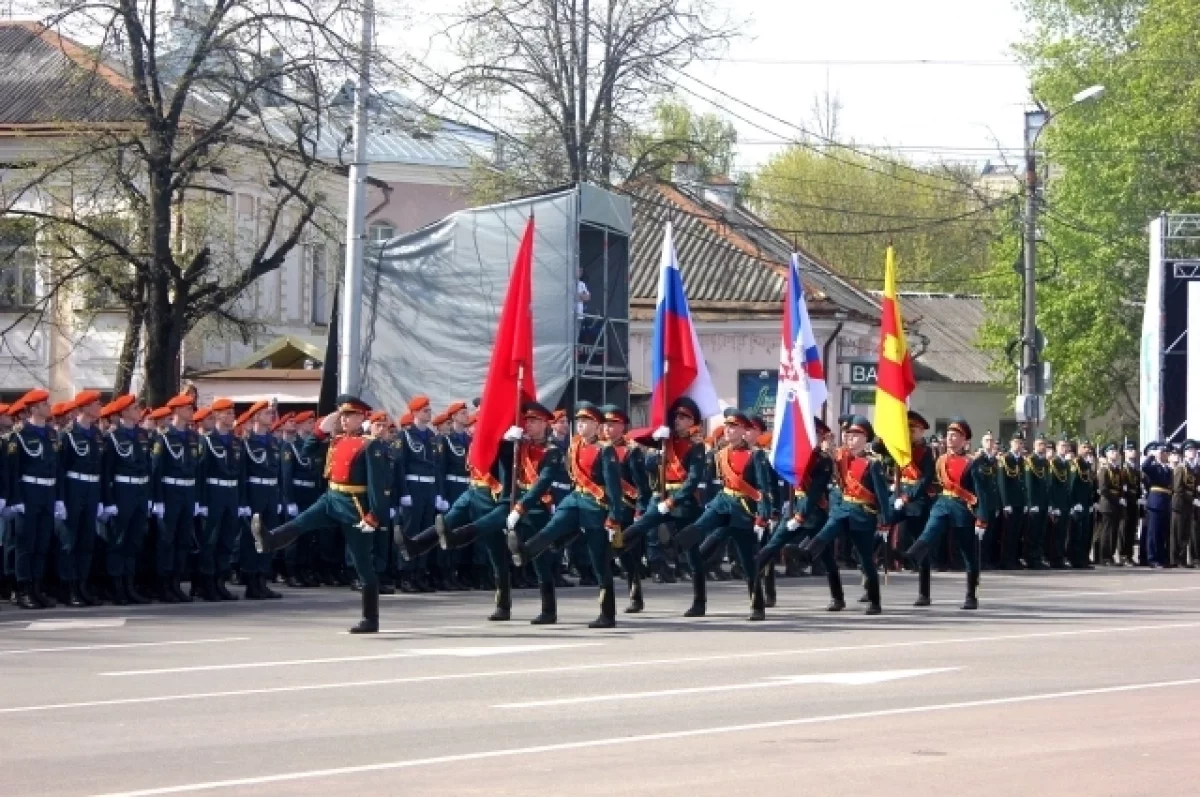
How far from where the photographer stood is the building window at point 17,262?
95.2 ft

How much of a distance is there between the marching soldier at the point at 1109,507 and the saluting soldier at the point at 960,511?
1193cm

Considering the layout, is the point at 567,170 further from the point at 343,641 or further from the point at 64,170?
the point at 343,641

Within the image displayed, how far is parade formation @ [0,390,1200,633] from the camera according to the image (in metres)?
17.9

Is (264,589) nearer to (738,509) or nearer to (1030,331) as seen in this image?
(738,509)

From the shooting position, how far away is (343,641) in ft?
53.2

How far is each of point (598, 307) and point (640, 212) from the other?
73.3 ft

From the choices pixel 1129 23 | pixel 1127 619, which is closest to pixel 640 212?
pixel 1129 23

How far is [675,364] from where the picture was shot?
20.4 meters

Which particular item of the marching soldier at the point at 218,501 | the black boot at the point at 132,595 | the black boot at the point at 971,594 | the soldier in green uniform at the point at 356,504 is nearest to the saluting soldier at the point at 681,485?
the soldier in green uniform at the point at 356,504

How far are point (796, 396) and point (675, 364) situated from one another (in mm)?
1179

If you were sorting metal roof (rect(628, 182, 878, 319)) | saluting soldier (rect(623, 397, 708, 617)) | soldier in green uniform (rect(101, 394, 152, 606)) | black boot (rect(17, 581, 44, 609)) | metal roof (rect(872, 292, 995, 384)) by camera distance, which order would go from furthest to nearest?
1. metal roof (rect(872, 292, 995, 384))
2. metal roof (rect(628, 182, 878, 319))
3. soldier in green uniform (rect(101, 394, 152, 606))
4. black boot (rect(17, 581, 44, 609))
5. saluting soldier (rect(623, 397, 708, 617))

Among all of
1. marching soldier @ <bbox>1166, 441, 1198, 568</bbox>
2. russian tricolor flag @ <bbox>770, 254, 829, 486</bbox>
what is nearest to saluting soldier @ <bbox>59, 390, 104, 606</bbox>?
russian tricolor flag @ <bbox>770, 254, 829, 486</bbox>

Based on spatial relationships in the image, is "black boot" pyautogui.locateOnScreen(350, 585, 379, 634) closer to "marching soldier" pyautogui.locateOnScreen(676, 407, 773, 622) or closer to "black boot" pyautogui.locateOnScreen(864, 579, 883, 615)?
"marching soldier" pyautogui.locateOnScreen(676, 407, 773, 622)

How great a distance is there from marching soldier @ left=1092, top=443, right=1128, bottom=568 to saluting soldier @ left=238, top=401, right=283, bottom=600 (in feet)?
49.0
